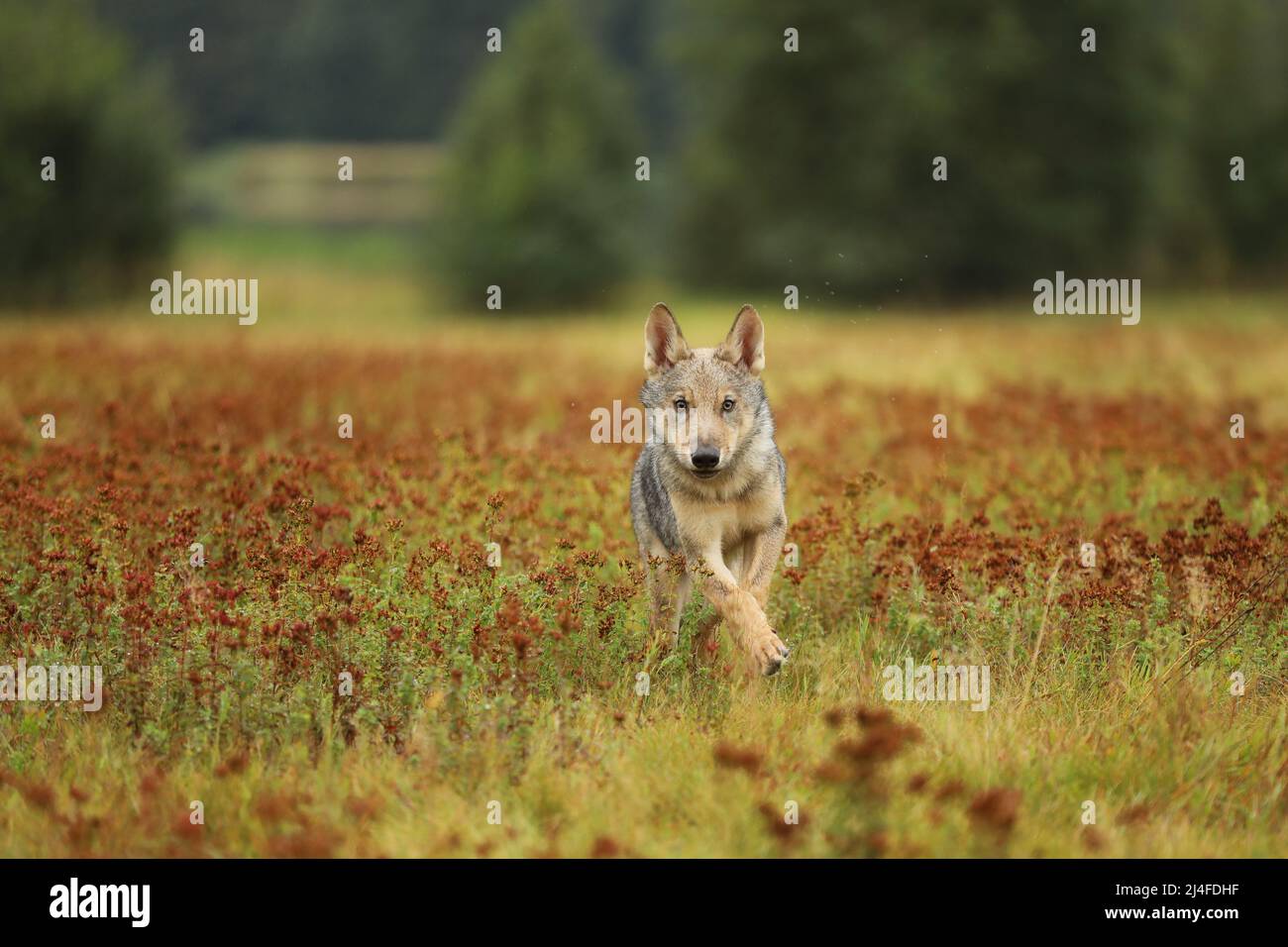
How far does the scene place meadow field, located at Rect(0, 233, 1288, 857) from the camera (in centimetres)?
444

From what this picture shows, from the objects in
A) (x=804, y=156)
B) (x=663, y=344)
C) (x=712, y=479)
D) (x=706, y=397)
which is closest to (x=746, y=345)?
(x=663, y=344)

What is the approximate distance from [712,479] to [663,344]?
978 mm

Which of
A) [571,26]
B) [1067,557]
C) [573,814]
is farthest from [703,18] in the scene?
[573,814]

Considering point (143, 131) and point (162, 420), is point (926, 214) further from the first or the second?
point (162, 420)

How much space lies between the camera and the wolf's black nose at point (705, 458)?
614 centimetres

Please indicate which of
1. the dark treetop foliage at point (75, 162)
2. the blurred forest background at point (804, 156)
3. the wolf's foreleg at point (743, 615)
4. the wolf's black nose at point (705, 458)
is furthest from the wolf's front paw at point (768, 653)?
the dark treetop foliage at point (75, 162)

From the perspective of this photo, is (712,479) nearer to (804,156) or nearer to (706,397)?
(706,397)

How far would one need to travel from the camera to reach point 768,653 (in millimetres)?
5840

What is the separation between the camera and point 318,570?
238 inches

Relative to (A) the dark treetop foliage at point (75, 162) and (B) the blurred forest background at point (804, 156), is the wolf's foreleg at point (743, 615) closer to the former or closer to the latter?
(B) the blurred forest background at point (804, 156)

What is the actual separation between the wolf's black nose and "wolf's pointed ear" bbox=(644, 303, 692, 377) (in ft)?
3.59

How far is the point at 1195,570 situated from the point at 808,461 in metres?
3.78

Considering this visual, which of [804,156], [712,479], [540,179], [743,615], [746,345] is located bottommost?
[743,615]

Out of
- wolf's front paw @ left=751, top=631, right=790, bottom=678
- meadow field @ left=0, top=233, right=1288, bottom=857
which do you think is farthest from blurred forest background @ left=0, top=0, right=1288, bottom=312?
wolf's front paw @ left=751, top=631, right=790, bottom=678
